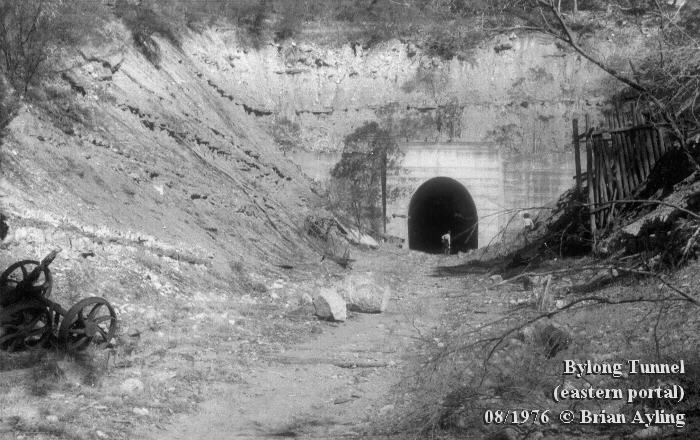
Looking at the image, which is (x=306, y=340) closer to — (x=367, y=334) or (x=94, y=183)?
(x=367, y=334)

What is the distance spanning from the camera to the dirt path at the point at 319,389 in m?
7.32

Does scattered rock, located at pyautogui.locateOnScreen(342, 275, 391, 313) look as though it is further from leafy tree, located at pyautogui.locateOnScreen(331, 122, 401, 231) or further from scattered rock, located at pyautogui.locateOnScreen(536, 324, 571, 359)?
leafy tree, located at pyautogui.locateOnScreen(331, 122, 401, 231)

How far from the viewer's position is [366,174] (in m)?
27.1

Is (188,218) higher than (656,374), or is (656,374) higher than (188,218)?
(188,218)

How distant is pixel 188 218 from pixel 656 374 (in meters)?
11.4

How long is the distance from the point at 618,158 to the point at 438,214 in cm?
1747

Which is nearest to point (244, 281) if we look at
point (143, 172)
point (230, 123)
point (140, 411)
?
point (143, 172)

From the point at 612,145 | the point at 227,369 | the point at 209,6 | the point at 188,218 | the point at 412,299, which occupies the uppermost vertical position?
the point at 209,6

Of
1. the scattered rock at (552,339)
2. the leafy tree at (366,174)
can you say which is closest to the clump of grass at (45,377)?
the scattered rock at (552,339)

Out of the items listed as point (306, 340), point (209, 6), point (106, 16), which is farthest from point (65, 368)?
point (209, 6)

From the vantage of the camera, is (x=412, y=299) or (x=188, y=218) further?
(x=188, y=218)

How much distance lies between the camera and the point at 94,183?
1491 centimetres

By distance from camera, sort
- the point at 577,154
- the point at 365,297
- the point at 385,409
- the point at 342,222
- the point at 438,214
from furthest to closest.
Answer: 1. the point at 438,214
2. the point at 342,222
3. the point at 577,154
4. the point at 365,297
5. the point at 385,409

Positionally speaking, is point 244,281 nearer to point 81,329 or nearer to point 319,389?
point 81,329
